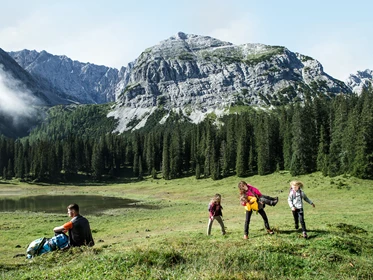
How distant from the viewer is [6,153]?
14625cm

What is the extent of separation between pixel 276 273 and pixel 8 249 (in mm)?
22327

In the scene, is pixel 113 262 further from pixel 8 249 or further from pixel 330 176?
pixel 330 176

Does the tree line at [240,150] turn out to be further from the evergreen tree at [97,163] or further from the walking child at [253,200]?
the walking child at [253,200]

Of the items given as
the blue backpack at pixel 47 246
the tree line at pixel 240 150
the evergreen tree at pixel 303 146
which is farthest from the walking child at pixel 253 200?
the evergreen tree at pixel 303 146

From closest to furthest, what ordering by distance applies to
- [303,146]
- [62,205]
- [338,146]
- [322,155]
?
[62,205] → [338,146] → [322,155] → [303,146]

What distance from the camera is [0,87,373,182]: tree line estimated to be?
68312 millimetres

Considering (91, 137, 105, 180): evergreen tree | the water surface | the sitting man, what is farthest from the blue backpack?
(91, 137, 105, 180): evergreen tree

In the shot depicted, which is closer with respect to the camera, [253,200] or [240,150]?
[253,200]

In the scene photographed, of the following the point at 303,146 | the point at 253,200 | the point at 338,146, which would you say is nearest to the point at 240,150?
the point at 303,146

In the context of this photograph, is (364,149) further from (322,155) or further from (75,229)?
(75,229)

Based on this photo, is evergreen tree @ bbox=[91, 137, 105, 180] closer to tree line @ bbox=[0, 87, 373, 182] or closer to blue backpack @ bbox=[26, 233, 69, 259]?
tree line @ bbox=[0, 87, 373, 182]

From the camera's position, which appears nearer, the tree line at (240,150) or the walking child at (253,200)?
the walking child at (253,200)

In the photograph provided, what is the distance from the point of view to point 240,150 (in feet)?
323

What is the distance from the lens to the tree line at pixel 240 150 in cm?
6831
